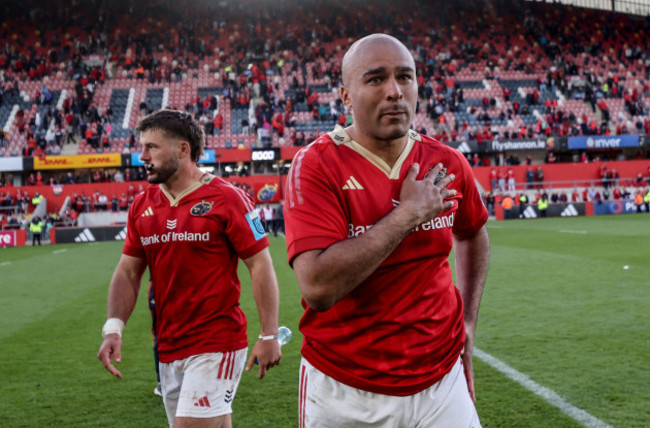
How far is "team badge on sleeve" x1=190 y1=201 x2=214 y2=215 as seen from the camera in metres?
3.26

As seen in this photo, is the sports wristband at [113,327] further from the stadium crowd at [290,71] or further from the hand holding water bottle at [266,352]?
the stadium crowd at [290,71]

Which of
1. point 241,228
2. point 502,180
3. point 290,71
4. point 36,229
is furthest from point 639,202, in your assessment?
point 241,228

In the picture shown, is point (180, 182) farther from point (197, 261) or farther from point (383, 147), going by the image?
point (383, 147)

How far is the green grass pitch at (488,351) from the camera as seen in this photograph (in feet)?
15.4

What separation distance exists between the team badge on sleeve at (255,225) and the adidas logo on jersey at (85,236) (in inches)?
987

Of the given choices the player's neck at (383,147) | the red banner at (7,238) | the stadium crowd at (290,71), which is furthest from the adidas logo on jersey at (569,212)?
the player's neck at (383,147)

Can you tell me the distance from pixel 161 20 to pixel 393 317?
5313 cm

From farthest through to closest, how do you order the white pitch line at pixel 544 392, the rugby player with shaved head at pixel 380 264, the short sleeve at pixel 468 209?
1. the white pitch line at pixel 544 392
2. the short sleeve at pixel 468 209
3. the rugby player with shaved head at pixel 380 264

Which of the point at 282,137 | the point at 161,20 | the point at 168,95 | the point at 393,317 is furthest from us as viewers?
the point at 161,20

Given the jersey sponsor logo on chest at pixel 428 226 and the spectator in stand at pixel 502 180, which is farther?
the spectator in stand at pixel 502 180

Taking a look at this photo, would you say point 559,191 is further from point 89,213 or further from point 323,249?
point 323,249

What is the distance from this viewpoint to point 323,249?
1929 millimetres

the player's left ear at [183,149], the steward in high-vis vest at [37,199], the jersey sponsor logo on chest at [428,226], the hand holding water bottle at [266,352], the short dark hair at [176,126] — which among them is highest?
the short dark hair at [176,126]

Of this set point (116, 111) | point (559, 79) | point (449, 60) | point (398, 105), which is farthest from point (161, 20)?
point (398, 105)
